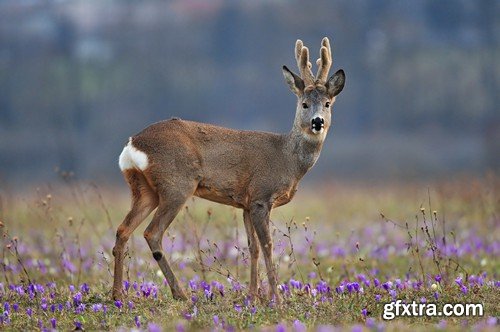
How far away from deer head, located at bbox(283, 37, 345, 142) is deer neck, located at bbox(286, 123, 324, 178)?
3cm

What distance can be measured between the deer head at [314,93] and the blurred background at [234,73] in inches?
888

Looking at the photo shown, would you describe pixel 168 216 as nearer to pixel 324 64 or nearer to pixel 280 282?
→ pixel 280 282

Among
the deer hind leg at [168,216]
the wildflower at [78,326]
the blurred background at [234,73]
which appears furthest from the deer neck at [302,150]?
the blurred background at [234,73]

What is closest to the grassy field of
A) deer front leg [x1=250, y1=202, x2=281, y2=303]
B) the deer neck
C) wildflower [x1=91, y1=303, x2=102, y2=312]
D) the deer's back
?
wildflower [x1=91, y1=303, x2=102, y2=312]

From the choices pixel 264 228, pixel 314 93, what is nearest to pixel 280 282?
pixel 264 228

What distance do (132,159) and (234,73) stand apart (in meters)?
31.8

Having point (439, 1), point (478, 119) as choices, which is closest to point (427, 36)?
point (439, 1)

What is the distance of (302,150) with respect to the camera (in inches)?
363

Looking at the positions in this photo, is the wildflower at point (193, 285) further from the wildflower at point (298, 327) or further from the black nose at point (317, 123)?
the wildflower at point (298, 327)

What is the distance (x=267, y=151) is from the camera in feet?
30.3

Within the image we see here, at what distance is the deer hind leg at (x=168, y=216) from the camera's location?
8664 millimetres

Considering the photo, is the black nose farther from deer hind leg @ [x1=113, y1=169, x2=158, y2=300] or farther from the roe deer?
deer hind leg @ [x1=113, y1=169, x2=158, y2=300]

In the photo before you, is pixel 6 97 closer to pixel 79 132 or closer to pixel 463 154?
pixel 79 132

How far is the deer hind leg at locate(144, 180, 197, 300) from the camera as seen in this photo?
866cm
